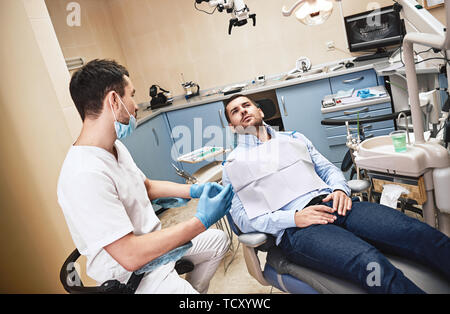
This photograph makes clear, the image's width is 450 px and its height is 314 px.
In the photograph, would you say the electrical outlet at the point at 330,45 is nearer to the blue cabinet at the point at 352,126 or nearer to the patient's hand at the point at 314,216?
the blue cabinet at the point at 352,126

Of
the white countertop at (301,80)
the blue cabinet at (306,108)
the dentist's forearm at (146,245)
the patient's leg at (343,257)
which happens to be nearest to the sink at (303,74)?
the white countertop at (301,80)

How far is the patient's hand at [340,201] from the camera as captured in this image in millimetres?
1460

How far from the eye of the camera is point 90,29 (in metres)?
3.99

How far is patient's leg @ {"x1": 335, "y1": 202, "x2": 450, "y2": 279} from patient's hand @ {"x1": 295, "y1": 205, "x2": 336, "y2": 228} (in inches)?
3.1

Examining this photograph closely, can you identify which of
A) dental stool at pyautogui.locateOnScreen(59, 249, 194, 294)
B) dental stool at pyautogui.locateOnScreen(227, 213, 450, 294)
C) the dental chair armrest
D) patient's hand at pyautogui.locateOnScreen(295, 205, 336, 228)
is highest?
dental stool at pyautogui.locateOnScreen(59, 249, 194, 294)

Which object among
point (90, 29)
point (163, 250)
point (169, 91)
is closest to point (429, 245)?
point (163, 250)

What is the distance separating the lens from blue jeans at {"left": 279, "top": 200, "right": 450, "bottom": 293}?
42.3 inches

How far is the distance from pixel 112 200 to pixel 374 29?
307 centimetres

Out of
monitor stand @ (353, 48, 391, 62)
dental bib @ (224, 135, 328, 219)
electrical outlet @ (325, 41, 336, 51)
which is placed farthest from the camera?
electrical outlet @ (325, 41, 336, 51)

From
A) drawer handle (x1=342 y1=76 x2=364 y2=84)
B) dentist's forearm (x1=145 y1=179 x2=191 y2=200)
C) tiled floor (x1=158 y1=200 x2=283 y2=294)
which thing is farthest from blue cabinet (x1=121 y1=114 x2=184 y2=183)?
drawer handle (x1=342 y1=76 x2=364 y2=84)
